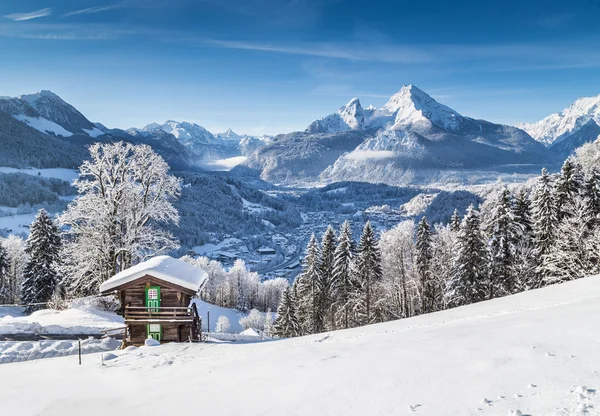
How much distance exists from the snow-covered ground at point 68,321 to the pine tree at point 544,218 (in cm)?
3488

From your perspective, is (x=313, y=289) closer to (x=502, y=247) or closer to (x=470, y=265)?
(x=470, y=265)

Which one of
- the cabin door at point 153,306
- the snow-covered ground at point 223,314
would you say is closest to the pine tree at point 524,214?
the cabin door at point 153,306

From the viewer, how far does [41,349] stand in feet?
56.0

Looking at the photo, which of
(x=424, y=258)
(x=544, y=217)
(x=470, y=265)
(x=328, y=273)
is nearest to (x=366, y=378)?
(x=470, y=265)

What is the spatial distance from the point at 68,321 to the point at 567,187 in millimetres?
41152

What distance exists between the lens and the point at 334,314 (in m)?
42.6

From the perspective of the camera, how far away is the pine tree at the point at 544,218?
32.2 meters

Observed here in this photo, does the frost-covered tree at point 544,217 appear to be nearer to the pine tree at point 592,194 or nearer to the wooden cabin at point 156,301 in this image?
the pine tree at point 592,194

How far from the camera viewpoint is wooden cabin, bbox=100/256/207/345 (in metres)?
19.0

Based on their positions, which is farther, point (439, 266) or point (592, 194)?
point (439, 266)

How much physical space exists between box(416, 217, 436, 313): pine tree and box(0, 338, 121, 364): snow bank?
105 ft

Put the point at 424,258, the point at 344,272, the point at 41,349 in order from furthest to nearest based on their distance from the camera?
A: the point at 424,258, the point at 344,272, the point at 41,349

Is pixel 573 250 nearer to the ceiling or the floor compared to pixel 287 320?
nearer to the ceiling

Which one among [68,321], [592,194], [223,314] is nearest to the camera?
[68,321]
